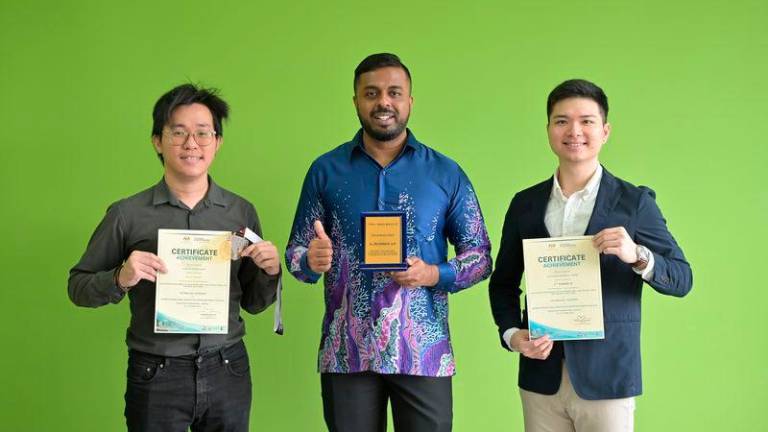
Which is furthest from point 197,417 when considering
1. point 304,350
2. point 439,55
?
point 439,55

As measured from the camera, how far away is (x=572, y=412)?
Result: 2.10m

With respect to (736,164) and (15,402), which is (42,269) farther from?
(736,164)

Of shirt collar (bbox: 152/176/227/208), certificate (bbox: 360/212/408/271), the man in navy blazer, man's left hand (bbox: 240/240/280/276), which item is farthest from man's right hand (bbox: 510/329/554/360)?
shirt collar (bbox: 152/176/227/208)

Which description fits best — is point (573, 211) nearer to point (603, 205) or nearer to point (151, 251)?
point (603, 205)

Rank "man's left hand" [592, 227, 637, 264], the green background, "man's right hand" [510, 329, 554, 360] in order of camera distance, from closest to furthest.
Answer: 1. "man's left hand" [592, 227, 637, 264]
2. "man's right hand" [510, 329, 554, 360]
3. the green background

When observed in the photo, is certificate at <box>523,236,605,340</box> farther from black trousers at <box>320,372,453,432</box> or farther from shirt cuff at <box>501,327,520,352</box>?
black trousers at <box>320,372,453,432</box>

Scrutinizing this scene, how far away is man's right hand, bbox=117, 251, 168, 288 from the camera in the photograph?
2.11m

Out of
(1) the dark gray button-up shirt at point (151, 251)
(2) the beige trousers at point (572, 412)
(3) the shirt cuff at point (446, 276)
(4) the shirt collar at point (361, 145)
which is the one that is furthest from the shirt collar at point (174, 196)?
(2) the beige trousers at point (572, 412)

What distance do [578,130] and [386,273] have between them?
2.38ft

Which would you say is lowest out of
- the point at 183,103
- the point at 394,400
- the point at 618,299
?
the point at 394,400

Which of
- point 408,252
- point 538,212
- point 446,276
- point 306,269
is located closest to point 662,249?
point 538,212

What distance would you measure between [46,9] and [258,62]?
909 mm

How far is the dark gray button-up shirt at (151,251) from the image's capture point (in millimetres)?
2195

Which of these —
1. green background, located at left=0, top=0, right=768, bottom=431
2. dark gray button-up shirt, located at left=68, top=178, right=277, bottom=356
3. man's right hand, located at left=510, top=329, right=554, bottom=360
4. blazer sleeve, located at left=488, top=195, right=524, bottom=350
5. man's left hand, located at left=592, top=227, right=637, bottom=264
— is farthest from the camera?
green background, located at left=0, top=0, right=768, bottom=431
